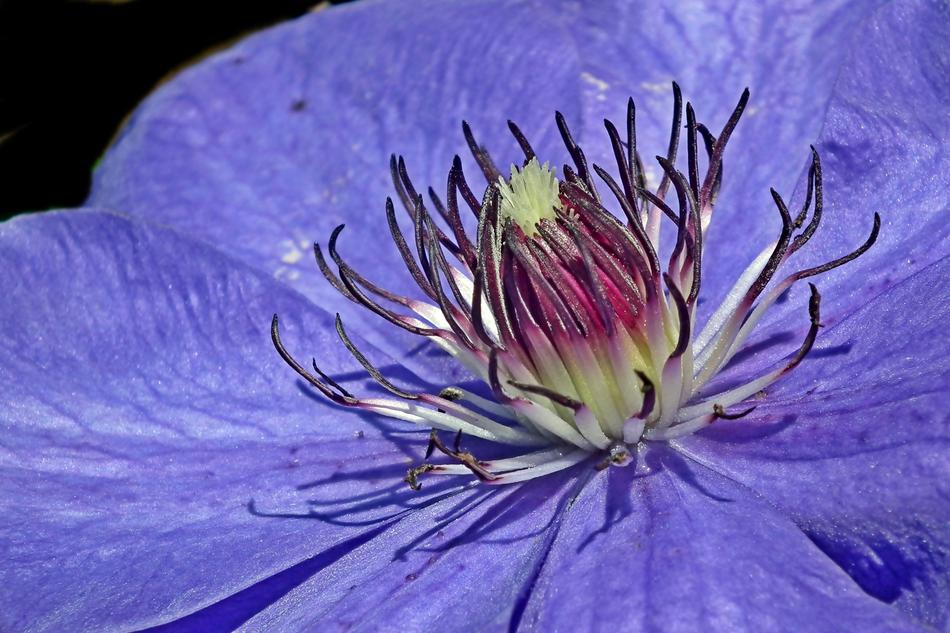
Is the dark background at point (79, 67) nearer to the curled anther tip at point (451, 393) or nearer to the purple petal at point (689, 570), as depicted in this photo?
the curled anther tip at point (451, 393)

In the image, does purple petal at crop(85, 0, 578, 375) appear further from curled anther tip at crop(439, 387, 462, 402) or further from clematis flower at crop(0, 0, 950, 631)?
curled anther tip at crop(439, 387, 462, 402)

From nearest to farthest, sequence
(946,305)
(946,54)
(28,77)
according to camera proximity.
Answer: (946,305), (946,54), (28,77)

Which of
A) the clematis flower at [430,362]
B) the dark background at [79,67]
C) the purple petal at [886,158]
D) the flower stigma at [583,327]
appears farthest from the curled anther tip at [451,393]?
the dark background at [79,67]

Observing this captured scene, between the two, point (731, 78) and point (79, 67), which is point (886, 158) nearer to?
point (731, 78)

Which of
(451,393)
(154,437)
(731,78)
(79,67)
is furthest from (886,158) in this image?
(79,67)

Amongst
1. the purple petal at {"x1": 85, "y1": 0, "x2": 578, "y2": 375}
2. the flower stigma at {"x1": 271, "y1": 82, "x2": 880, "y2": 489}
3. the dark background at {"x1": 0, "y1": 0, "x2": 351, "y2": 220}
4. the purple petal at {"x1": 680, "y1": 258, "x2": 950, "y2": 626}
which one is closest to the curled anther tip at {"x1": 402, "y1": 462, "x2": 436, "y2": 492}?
the flower stigma at {"x1": 271, "y1": 82, "x2": 880, "y2": 489}

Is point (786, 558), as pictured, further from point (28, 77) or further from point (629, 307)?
point (28, 77)

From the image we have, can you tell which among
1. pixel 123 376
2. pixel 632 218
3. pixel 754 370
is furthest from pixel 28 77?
pixel 754 370
